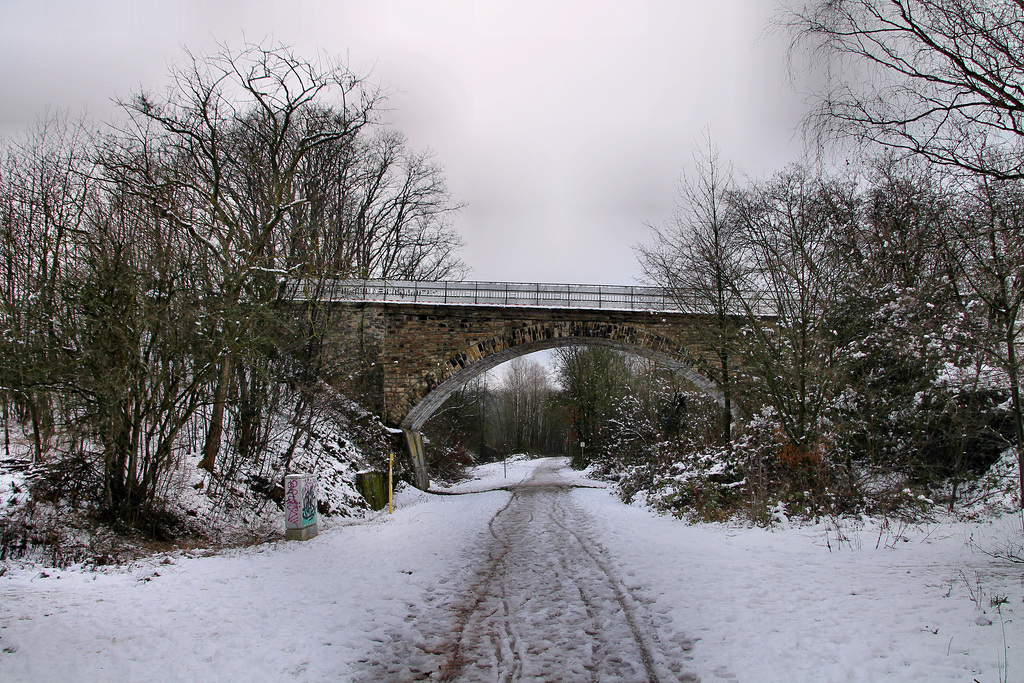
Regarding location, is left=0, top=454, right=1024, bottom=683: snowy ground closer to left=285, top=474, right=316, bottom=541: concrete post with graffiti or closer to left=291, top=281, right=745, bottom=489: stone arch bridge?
left=285, top=474, right=316, bottom=541: concrete post with graffiti

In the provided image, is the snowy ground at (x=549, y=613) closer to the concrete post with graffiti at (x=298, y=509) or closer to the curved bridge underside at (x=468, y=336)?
the concrete post with graffiti at (x=298, y=509)

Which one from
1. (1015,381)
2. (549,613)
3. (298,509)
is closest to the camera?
(549,613)

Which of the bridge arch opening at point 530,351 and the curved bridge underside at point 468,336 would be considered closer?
the curved bridge underside at point 468,336

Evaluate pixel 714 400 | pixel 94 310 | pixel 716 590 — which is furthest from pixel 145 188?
pixel 714 400

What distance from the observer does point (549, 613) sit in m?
4.74

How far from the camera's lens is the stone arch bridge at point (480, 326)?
16.3m

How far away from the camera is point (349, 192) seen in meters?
18.1

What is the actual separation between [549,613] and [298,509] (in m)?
4.39

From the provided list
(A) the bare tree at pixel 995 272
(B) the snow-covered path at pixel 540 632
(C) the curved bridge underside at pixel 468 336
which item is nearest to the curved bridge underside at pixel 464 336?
(C) the curved bridge underside at pixel 468 336

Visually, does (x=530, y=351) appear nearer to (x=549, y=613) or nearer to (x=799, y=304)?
(x=799, y=304)

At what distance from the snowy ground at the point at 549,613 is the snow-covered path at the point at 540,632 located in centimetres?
2

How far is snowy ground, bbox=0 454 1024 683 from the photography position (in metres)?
3.46

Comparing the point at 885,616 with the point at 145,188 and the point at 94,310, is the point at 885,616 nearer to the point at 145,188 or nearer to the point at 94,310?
the point at 94,310

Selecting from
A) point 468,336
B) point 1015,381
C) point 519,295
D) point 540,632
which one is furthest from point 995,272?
point 468,336
